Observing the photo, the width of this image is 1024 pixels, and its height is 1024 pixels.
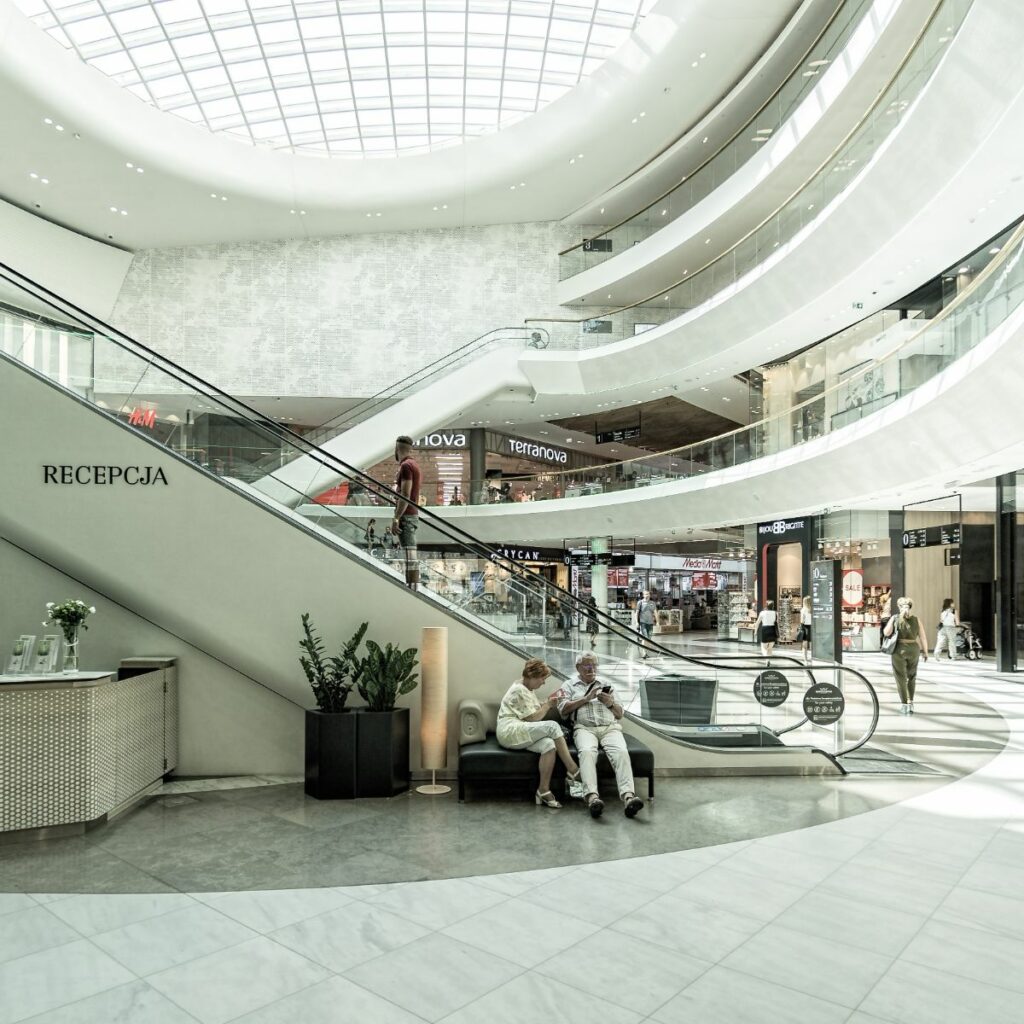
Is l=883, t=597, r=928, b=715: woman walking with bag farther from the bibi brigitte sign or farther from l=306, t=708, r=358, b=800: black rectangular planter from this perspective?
the bibi brigitte sign

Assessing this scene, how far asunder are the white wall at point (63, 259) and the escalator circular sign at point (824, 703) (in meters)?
21.5

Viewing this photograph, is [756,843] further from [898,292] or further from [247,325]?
[247,325]

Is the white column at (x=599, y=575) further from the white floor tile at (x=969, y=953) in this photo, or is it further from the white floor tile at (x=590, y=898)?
the white floor tile at (x=969, y=953)

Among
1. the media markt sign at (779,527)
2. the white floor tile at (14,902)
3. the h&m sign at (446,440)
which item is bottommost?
the white floor tile at (14,902)

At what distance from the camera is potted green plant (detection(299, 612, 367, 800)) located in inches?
262

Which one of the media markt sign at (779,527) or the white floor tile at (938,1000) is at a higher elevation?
the media markt sign at (779,527)

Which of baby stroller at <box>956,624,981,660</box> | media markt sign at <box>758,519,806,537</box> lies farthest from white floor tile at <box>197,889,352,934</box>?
baby stroller at <box>956,624,981,660</box>

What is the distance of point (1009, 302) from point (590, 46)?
1935cm

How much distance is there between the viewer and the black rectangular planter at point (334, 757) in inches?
262

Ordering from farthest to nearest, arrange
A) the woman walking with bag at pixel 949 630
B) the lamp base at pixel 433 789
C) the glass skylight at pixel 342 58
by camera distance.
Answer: the glass skylight at pixel 342 58 → the woman walking with bag at pixel 949 630 → the lamp base at pixel 433 789

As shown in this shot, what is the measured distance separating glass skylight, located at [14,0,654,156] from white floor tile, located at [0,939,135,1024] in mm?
23744

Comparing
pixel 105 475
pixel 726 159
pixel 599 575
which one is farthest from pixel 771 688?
pixel 726 159

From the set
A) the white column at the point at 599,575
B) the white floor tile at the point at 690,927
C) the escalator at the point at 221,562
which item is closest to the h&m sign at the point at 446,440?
the white column at the point at 599,575

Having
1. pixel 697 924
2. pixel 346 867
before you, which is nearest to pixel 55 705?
pixel 346 867
